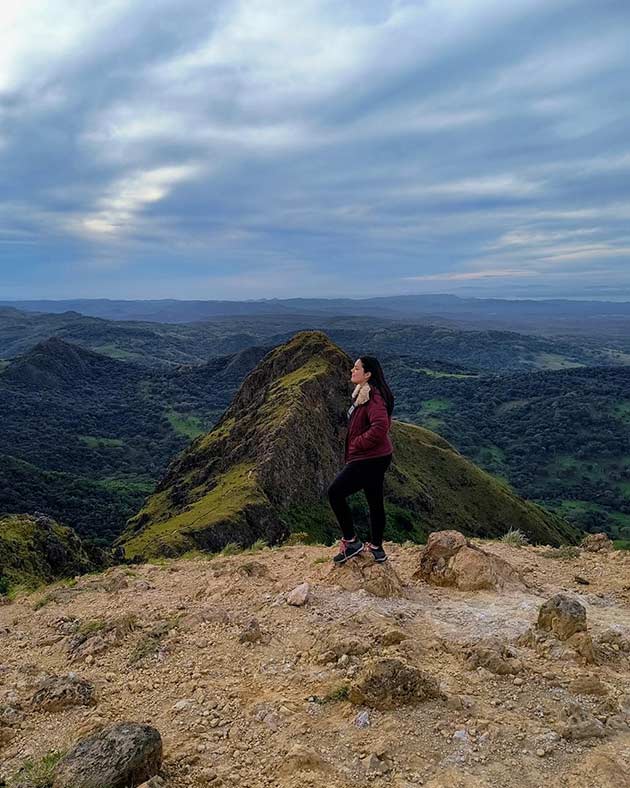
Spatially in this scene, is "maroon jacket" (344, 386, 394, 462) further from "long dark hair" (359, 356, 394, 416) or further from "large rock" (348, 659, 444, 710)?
"large rock" (348, 659, 444, 710)

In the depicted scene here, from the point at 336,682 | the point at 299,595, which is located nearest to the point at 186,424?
the point at 299,595

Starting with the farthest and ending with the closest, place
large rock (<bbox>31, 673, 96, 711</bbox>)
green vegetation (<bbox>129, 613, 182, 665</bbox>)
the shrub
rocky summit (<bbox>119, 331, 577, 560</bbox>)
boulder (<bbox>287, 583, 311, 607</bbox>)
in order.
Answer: rocky summit (<bbox>119, 331, 577, 560</bbox>) < the shrub < boulder (<bbox>287, 583, 311, 607</bbox>) < green vegetation (<bbox>129, 613, 182, 665</bbox>) < large rock (<bbox>31, 673, 96, 711</bbox>)

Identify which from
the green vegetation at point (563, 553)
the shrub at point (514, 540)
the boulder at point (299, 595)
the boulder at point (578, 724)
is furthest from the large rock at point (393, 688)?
the shrub at point (514, 540)

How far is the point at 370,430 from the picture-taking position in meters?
8.12

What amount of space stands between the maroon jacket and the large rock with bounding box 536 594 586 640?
2.96 metres

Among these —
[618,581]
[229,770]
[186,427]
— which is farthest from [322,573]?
[186,427]

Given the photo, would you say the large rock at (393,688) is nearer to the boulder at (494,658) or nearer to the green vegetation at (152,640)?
the boulder at (494,658)

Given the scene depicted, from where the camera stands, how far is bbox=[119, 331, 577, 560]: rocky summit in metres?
43.8

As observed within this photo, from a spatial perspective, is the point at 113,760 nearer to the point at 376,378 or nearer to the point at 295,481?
the point at 376,378

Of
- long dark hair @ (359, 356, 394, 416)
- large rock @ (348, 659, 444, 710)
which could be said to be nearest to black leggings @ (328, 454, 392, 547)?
long dark hair @ (359, 356, 394, 416)

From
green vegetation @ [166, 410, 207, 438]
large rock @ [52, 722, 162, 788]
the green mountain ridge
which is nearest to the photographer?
large rock @ [52, 722, 162, 788]

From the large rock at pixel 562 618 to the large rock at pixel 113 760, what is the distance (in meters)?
4.77

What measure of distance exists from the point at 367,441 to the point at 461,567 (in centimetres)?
284

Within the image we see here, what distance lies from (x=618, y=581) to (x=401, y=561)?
3.70m
